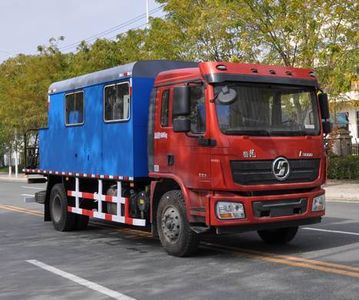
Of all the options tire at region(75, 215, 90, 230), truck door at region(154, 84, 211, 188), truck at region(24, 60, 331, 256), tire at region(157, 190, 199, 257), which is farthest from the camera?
tire at region(75, 215, 90, 230)

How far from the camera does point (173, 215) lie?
8766mm

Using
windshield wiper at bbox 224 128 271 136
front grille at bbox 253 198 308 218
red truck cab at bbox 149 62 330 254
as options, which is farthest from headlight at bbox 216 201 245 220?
windshield wiper at bbox 224 128 271 136

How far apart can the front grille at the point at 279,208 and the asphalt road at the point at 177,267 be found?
2.07 ft

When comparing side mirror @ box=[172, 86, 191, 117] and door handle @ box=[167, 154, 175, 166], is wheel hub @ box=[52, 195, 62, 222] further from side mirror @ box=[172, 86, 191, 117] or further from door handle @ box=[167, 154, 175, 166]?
side mirror @ box=[172, 86, 191, 117]

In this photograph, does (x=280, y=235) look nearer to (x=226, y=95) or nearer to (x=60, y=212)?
(x=226, y=95)

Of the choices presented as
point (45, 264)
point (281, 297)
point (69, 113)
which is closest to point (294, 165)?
point (281, 297)

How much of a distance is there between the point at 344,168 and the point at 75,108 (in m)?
15.0

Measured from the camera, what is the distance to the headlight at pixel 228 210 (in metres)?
8.02

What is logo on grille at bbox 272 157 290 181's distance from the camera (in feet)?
27.5

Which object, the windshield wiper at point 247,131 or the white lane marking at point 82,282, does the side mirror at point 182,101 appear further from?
the white lane marking at point 82,282

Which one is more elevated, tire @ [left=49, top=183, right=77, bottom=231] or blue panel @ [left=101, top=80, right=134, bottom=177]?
blue panel @ [left=101, top=80, right=134, bottom=177]

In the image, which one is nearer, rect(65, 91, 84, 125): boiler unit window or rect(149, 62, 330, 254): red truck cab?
rect(149, 62, 330, 254): red truck cab

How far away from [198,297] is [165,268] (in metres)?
1.63

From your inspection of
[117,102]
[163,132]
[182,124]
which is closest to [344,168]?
[117,102]
